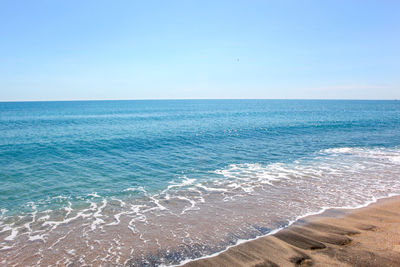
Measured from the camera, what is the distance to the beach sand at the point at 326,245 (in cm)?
861

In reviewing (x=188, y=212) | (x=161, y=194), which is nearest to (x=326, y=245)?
(x=188, y=212)

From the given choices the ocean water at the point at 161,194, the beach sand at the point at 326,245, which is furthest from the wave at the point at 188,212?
the beach sand at the point at 326,245

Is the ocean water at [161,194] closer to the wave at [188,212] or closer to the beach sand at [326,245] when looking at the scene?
the wave at [188,212]

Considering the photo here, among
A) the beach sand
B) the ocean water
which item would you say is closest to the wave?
the ocean water

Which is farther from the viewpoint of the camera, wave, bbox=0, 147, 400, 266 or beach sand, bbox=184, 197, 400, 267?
wave, bbox=0, 147, 400, 266

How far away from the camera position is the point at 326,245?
9.64m

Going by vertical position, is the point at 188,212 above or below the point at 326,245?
below

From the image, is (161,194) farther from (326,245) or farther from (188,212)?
(326,245)

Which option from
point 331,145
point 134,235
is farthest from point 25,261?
A: point 331,145

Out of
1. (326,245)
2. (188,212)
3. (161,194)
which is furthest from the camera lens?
(161,194)

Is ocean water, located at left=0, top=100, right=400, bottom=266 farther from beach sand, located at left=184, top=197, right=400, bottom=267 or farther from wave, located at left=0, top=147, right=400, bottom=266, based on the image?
beach sand, located at left=184, top=197, right=400, bottom=267

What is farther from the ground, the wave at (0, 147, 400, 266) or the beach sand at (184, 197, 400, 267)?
the beach sand at (184, 197, 400, 267)

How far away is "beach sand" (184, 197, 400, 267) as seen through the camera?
861cm

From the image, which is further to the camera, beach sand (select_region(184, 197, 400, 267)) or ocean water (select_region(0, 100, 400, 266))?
ocean water (select_region(0, 100, 400, 266))
